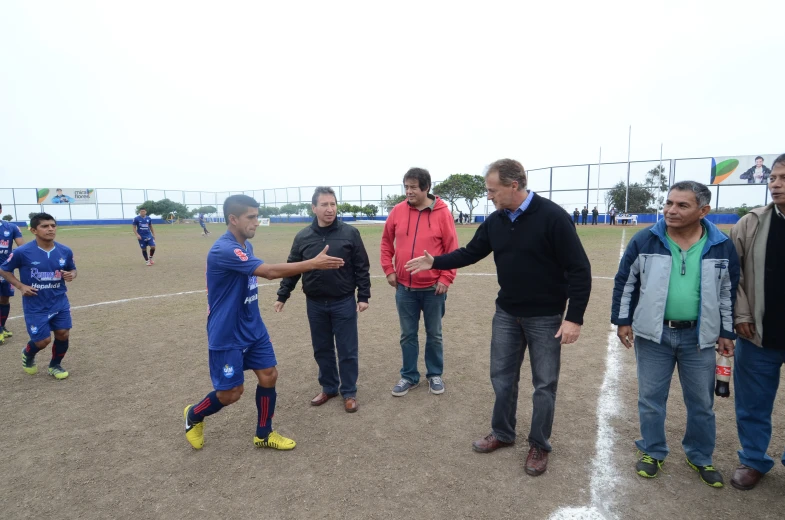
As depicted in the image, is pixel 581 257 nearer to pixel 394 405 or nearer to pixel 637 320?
pixel 637 320

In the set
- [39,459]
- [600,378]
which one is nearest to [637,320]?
[600,378]

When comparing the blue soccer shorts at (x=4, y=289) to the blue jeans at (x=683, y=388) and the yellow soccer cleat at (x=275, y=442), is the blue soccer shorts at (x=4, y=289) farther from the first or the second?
the blue jeans at (x=683, y=388)

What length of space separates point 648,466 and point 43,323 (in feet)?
19.9

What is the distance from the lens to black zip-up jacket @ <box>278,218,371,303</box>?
4.16m

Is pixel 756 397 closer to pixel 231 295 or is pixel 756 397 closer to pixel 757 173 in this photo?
pixel 231 295

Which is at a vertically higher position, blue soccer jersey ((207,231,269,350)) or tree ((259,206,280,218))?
blue soccer jersey ((207,231,269,350))

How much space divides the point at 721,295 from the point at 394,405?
112 inches

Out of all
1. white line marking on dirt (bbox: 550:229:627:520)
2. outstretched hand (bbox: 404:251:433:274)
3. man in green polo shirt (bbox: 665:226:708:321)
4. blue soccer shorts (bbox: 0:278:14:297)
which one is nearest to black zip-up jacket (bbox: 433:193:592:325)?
man in green polo shirt (bbox: 665:226:708:321)

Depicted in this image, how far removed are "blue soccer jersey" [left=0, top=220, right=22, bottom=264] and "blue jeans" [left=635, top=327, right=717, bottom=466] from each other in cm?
848

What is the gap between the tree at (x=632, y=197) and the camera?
43.2 metres

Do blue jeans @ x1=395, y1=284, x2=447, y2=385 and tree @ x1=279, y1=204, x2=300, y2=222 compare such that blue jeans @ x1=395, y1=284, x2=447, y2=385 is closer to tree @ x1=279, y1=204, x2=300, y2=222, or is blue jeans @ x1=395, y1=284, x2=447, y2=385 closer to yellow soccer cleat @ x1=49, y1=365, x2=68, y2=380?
yellow soccer cleat @ x1=49, y1=365, x2=68, y2=380

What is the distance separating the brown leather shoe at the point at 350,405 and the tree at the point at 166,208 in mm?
67494

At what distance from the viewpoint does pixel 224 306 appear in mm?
3344

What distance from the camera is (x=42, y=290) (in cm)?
503
